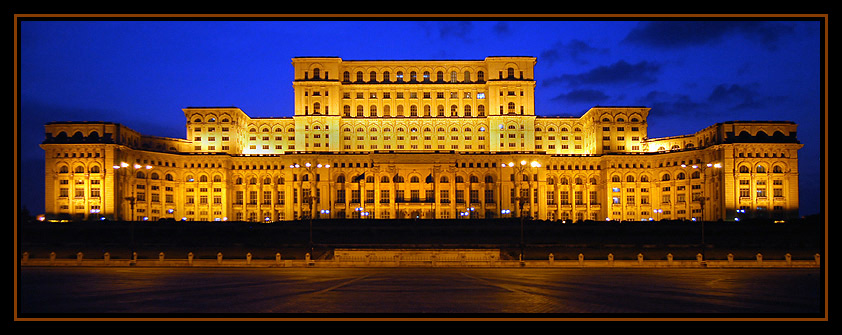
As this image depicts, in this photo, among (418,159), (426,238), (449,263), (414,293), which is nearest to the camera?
(414,293)

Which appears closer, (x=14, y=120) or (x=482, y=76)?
(x=14, y=120)

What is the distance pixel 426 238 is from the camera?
235 ft

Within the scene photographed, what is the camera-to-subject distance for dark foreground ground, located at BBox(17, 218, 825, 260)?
57812 mm

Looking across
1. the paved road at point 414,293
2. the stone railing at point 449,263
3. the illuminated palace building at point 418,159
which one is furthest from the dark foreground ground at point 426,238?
the illuminated palace building at point 418,159

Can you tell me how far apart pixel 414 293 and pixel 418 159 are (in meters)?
81.1

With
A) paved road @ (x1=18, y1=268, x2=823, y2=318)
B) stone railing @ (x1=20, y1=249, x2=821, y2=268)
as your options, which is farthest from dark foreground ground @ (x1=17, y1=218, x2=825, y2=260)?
paved road @ (x1=18, y1=268, x2=823, y2=318)

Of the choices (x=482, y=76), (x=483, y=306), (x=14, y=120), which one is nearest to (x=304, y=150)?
(x=482, y=76)

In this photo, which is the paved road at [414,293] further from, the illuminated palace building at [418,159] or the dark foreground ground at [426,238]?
the illuminated palace building at [418,159]

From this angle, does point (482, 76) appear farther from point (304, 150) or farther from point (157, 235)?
point (157, 235)

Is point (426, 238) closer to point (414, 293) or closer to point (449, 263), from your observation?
point (449, 263)

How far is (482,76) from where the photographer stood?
122 meters

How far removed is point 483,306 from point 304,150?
9446 cm

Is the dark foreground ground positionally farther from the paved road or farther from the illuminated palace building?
the illuminated palace building

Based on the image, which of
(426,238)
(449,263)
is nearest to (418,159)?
(426,238)
